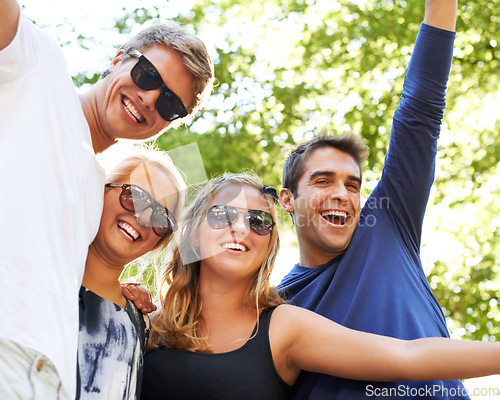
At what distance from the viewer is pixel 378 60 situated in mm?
7926

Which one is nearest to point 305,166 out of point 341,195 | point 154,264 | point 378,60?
point 341,195

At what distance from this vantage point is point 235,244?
2.56 meters

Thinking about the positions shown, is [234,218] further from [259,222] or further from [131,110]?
[131,110]

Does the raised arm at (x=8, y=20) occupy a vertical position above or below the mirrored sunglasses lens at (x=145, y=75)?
above

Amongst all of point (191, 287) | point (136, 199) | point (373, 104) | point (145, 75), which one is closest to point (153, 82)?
point (145, 75)

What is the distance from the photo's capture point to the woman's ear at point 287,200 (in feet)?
11.0

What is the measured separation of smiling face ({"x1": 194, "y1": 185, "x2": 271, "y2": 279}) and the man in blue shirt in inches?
13.9

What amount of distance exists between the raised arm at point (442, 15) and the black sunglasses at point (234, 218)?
4.69 feet

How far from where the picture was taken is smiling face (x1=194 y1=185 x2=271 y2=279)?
100.0 inches

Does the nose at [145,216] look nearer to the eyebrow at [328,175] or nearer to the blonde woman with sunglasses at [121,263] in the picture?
the blonde woman with sunglasses at [121,263]

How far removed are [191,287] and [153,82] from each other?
1.08 m

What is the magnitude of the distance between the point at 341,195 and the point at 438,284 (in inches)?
230

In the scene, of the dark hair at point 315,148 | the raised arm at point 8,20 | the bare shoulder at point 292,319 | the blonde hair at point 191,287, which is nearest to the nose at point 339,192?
→ the dark hair at point 315,148

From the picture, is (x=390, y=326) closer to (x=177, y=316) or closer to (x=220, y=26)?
(x=177, y=316)
